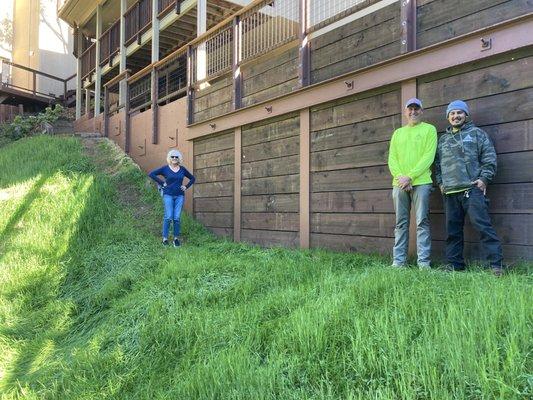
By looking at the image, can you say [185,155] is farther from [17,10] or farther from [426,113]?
[17,10]

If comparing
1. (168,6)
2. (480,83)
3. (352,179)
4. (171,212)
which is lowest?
(171,212)

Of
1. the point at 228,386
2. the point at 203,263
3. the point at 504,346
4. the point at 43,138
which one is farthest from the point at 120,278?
the point at 43,138

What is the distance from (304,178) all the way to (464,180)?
2239 millimetres

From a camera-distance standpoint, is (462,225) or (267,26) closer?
(462,225)

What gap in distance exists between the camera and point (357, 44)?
198 inches

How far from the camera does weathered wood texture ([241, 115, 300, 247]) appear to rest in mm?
5902

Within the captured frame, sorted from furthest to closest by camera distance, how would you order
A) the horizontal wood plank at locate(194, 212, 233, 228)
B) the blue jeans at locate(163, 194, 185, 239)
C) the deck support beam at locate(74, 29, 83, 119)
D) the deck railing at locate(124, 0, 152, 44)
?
the deck support beam at locate(74, 29, 83, 119), the deck railing at locate(124, 0, 152, 44), the horizontal wood plank at locate(194, 212, 233, 228), the blue jeans at locate(163, 194, 185, 239)

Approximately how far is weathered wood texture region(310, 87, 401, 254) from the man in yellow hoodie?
1.34 feet

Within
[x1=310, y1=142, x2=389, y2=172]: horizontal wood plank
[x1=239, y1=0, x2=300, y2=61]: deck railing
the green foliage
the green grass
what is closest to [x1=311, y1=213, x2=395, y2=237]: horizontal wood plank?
the green grass

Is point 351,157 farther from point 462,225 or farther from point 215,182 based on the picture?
point 215,182

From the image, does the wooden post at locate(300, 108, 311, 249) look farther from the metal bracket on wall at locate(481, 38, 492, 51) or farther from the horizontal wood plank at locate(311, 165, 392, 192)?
the metal bracket on wall at locate(481, 38, 492, 51)

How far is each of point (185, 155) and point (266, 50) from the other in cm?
282

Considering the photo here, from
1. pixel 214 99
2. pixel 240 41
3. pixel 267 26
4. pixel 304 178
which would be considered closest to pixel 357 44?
pixel 304 178

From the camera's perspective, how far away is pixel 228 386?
2.39m
